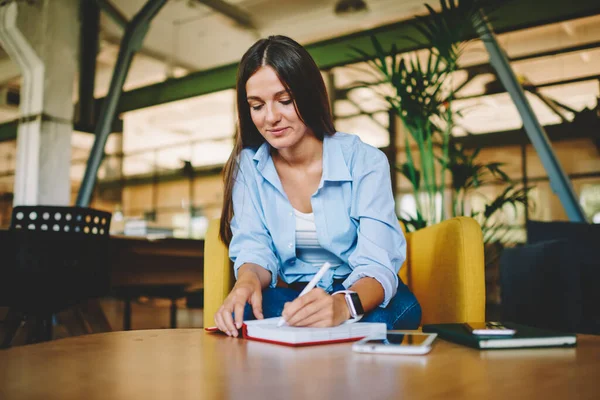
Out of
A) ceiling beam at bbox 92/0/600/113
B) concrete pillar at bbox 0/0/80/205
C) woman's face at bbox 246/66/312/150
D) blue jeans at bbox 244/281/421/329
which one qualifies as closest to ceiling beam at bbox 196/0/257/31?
ceiling beam at bbox 92/0/600/113

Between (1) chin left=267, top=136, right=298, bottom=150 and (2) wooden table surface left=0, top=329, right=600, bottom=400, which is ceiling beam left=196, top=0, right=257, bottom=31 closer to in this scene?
(1) chin left=267, top=136, right=298, bottom=150

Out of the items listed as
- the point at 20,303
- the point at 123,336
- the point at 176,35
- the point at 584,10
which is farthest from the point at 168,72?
the point at 123,336

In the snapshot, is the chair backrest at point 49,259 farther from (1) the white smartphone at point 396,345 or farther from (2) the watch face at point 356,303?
(1) the white smartphone at point 396,345

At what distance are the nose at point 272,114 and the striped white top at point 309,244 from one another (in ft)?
0.96

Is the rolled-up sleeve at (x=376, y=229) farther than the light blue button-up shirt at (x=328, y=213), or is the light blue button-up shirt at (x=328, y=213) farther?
the light blue button-up shirt at (x=328, y=213)

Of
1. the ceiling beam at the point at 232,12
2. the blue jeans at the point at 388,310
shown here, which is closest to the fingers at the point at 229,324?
the blue jeans at the point at 388,310

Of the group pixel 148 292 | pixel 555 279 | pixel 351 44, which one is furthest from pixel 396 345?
pixel 351 44

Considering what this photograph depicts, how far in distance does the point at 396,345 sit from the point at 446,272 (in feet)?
2.55

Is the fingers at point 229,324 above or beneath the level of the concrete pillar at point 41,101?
beneath

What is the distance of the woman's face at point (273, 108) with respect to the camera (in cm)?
141

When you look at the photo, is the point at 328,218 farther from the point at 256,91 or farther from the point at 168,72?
the point at 168,72

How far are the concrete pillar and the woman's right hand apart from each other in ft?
16.2

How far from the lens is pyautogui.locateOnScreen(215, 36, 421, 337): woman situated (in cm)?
135

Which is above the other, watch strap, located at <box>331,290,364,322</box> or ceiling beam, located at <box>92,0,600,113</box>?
ceiling beam, located at <box>92,0,600,113</box>
